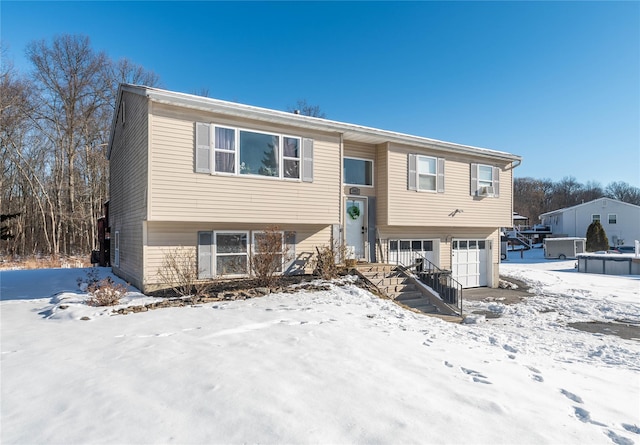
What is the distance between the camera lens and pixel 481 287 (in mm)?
15414

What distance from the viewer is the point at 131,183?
1045cm

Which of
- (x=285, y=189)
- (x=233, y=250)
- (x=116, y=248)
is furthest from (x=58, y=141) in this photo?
(x=285, y=189)

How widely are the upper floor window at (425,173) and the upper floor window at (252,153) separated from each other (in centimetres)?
420

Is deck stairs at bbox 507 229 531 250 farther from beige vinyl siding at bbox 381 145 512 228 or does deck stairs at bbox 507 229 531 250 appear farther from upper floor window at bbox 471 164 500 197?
upper floor window at bbox 471 164 500 197

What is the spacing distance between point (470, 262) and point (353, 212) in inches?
250

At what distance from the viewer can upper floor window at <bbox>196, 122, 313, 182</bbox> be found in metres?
9.10

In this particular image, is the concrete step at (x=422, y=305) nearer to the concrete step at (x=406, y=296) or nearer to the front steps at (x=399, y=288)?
the front steps at (x=399, y=288)

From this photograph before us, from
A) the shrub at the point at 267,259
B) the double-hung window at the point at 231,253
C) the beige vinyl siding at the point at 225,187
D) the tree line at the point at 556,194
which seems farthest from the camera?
the tree line at the point at 556,194

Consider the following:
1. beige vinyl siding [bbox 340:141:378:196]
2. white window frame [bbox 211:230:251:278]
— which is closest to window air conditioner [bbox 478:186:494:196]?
beige vinyl siding [bbox 340:141:378:196]

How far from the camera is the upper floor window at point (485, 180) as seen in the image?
14.3 meters

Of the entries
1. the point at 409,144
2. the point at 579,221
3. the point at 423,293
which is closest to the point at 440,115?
the point at 409,144

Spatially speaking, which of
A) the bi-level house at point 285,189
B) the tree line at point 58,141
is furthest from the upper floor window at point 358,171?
the tree line at point 58,141

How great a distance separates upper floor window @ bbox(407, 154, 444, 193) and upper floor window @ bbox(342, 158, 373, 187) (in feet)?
4.65

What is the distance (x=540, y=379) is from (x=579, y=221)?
42.9 metres
